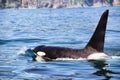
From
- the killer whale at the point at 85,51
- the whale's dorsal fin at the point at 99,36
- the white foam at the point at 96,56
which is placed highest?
the whale's dorsal fin at the point at 99,36

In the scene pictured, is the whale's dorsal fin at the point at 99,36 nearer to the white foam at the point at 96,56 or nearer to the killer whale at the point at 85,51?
the killer whale at the point at 85,51

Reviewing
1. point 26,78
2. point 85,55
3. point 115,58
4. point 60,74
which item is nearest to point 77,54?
point 85,55

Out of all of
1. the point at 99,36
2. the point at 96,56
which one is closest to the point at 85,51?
the point at 96,56

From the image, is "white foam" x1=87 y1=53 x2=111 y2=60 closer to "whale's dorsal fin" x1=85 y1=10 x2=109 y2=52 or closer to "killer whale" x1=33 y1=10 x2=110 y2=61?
"killer whale" x1=33 y1=10 x2=110 y2=61

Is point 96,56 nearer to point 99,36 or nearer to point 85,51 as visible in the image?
point 85,51

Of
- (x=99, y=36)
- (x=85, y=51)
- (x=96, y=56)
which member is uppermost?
(x=99, y=36)

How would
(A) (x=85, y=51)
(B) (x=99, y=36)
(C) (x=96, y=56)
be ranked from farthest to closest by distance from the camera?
(A) (x=85, y=51) < (C) (x=96, y=56) < (B) (x=99, y=36)

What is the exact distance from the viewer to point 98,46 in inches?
735

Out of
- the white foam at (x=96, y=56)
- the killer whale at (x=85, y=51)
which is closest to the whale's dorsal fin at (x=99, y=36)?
the killer whale at (x=85, y=51)

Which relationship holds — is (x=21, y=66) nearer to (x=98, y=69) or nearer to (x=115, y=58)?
(x=98, y=69)

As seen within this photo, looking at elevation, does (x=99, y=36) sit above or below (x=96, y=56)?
above

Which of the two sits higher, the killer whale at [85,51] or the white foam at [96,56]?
the killer whale at [85,51]

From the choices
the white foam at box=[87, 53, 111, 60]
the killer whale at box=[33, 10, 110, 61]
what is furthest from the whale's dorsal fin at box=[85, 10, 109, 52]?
the white foam at box=[87, 53, 111, 60]

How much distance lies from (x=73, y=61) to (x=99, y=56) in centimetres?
124
